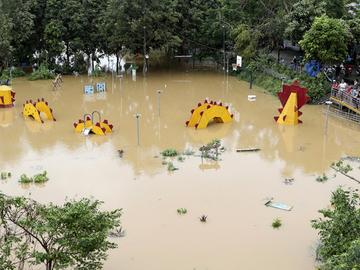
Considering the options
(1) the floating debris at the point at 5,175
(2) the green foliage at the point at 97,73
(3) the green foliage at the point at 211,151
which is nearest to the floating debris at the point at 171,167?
(3) the green foliage at the point at 211,151

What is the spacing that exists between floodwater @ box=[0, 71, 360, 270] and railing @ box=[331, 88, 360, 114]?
68cm

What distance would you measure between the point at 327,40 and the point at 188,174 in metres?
10.8

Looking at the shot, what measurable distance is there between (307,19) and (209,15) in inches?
302

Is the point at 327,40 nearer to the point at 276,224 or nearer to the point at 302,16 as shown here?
the point at 302,16

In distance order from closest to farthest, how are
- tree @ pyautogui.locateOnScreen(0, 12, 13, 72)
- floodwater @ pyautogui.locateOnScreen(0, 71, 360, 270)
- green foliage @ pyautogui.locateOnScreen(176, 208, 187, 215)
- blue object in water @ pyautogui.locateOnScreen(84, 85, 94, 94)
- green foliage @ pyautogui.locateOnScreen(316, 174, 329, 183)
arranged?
floodwater @ pyautogui.locateOnScreen(0, 71, 360, 270)
green foliage @ pyautogui.locateOnScreen(176, 208, 187, 215)
green foliage @ pyautogui.locateOnScreen(316, 174, 329, 183)
blue object in water @ pyautogui.locateOnScreen(84, 85, 94, 94)
tree @ pyautogui.locateOnScreen(0, 12, 13, 72)

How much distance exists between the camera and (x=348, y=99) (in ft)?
67.2

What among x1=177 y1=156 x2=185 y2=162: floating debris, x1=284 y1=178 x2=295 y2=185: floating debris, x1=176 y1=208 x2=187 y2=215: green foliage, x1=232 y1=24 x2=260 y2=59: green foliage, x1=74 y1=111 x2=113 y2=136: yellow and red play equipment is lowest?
x1=176 y1=208 x2=187 y2=215: green foliage

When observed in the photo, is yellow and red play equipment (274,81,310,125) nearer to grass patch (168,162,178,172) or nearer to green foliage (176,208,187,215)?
grass patch (168,162,178,172)

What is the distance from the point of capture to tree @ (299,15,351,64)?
22109 mm

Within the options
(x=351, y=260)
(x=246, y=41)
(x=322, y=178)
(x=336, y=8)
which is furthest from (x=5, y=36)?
(x=351, y=260)

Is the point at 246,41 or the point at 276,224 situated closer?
the point at 276,224

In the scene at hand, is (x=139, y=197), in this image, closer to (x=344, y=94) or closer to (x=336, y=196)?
(x=336, y=196)

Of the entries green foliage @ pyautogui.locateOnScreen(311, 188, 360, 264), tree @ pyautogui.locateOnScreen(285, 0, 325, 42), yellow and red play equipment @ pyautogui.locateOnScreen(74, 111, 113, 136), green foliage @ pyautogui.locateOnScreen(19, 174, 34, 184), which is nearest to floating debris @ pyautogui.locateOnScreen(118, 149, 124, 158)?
yellow and red play equipment @ pyautogui.locateOnScreen(74, 111, 113, 136)

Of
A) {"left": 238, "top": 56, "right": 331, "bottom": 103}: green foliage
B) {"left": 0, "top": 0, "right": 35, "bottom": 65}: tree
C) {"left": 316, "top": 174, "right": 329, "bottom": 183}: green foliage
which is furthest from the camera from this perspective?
{"left": 0, "top": 0, "right": 35, "bottom": 65}: tree
